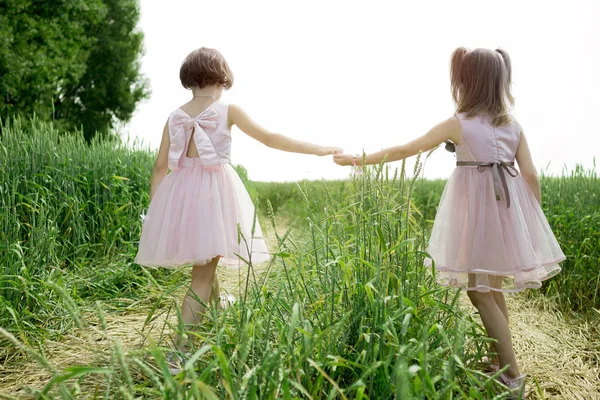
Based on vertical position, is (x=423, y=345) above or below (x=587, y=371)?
above

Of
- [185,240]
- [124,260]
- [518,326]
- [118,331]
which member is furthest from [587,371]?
[124,260]

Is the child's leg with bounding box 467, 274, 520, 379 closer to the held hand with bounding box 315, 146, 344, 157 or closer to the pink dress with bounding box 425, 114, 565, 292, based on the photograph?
the pink dress with bounding box 425, 114, 565, 292

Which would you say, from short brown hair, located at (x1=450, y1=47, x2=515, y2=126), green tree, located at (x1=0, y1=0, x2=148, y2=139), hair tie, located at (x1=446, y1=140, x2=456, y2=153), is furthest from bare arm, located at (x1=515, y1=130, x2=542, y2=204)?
green tree, located at (x1=0, y1=0, x2=148, y2=139)

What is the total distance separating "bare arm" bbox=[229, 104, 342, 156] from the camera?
2.73 m

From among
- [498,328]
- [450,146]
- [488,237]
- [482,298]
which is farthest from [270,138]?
[498,328]

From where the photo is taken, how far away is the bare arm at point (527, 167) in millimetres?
2457

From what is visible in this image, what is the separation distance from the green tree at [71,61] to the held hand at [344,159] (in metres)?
5.52

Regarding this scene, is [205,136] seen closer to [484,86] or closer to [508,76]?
[484,86]

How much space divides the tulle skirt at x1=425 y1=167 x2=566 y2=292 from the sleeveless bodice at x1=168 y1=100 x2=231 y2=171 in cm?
118

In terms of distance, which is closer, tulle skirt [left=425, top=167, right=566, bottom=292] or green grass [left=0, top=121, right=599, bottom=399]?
green grass [left=0, top=121, right=599, bottom=399]

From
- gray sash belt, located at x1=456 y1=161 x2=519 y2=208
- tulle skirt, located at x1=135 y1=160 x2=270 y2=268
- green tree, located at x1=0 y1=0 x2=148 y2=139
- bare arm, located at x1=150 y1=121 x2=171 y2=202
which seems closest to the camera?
gray sash belt, located at x1=456 y1=161 x2=519 y2=208

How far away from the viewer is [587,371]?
2.76 metres

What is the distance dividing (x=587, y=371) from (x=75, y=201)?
360cm

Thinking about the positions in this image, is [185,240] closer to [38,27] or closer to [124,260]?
[124,260]
